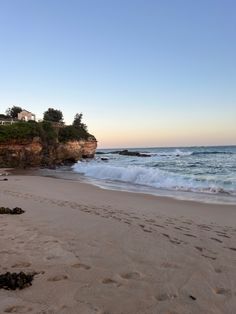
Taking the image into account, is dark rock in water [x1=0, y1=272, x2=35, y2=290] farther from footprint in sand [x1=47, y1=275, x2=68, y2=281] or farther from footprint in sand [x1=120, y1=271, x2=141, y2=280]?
footprint in sand [x1=120, y1=271, x2=141, y2=280]

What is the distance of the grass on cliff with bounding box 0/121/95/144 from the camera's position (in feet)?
137

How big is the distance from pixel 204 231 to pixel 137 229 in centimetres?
133

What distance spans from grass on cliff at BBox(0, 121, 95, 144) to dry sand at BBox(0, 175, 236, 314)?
34.9 meters

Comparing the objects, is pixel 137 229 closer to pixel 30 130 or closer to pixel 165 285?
pixel 165 285

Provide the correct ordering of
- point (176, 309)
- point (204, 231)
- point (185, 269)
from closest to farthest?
1. point (176, 309)
2. point (185, 269)
3. point (204, 231)

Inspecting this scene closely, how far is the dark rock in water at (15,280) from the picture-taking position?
158 inches

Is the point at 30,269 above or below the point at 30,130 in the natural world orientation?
below

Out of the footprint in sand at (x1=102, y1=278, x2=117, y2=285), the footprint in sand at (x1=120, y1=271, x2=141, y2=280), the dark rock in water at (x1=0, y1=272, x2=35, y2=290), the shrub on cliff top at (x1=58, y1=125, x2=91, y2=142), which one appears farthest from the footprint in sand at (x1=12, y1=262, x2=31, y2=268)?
the shrub on cliff top at (x1=58, y1=125, x2=91, y2=142)

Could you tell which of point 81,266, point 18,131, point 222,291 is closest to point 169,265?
point 222,291

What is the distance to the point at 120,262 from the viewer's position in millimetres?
4941

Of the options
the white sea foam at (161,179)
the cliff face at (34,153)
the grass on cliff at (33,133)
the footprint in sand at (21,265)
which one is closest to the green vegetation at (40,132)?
the grass on cliff at (33,133)

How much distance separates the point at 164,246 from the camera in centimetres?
580

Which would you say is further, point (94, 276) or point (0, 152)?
point (0, 152)

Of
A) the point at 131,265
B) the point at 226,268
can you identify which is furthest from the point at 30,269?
the point at 226,268
